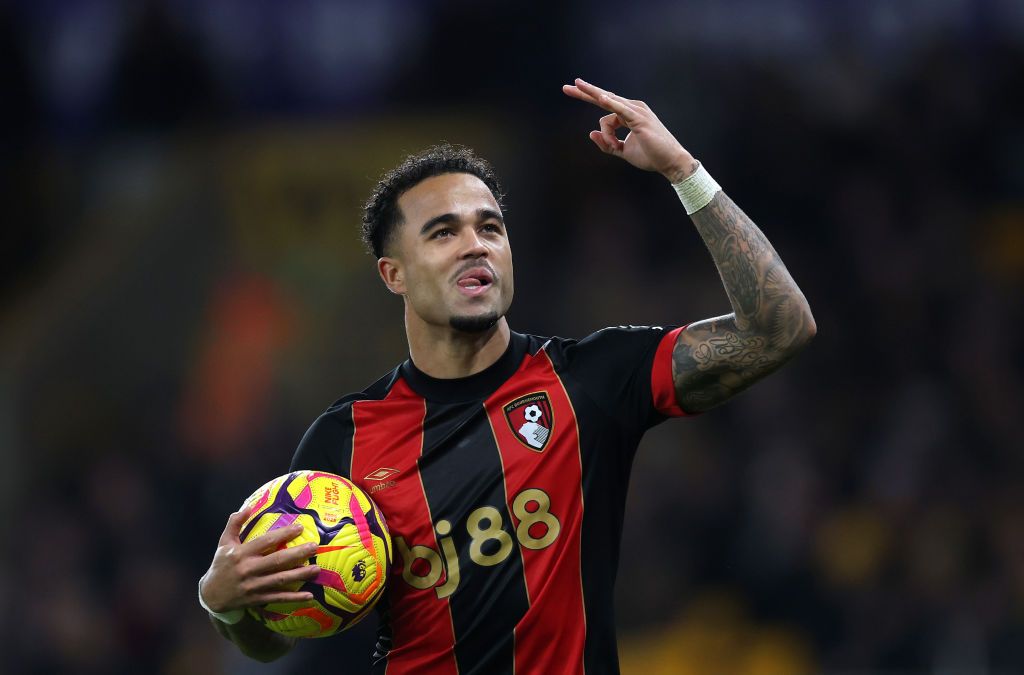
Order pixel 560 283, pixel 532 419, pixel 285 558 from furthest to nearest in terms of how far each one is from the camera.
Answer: pixel 560 283, pixel 532 419, pixel 285 558

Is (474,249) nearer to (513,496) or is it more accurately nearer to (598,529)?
(513,496)

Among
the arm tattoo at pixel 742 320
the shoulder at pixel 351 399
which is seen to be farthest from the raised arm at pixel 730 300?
the shoulder at pixel 351 399

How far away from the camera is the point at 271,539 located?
3.44 m

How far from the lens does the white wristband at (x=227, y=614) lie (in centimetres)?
358

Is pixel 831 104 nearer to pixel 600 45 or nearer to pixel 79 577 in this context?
pixel 600 45

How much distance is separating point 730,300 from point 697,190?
1.04ft

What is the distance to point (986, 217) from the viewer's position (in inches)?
350

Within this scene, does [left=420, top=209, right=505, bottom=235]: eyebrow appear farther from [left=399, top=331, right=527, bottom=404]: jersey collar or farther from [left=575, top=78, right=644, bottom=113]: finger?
[left=575, top=78, right=644, bottom=113]: finger

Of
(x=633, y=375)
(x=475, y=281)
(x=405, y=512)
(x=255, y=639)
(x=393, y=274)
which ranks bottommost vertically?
(x=255, y=639)

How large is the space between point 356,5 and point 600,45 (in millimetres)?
1956

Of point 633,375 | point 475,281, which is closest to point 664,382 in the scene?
point 633,375

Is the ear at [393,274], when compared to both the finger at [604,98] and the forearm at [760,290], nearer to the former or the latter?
the finger at [604,98]

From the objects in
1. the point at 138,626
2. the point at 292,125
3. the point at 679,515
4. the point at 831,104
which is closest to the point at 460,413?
the point at 679,515

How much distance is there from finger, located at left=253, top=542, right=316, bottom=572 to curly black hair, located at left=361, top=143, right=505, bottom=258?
3.62ft
